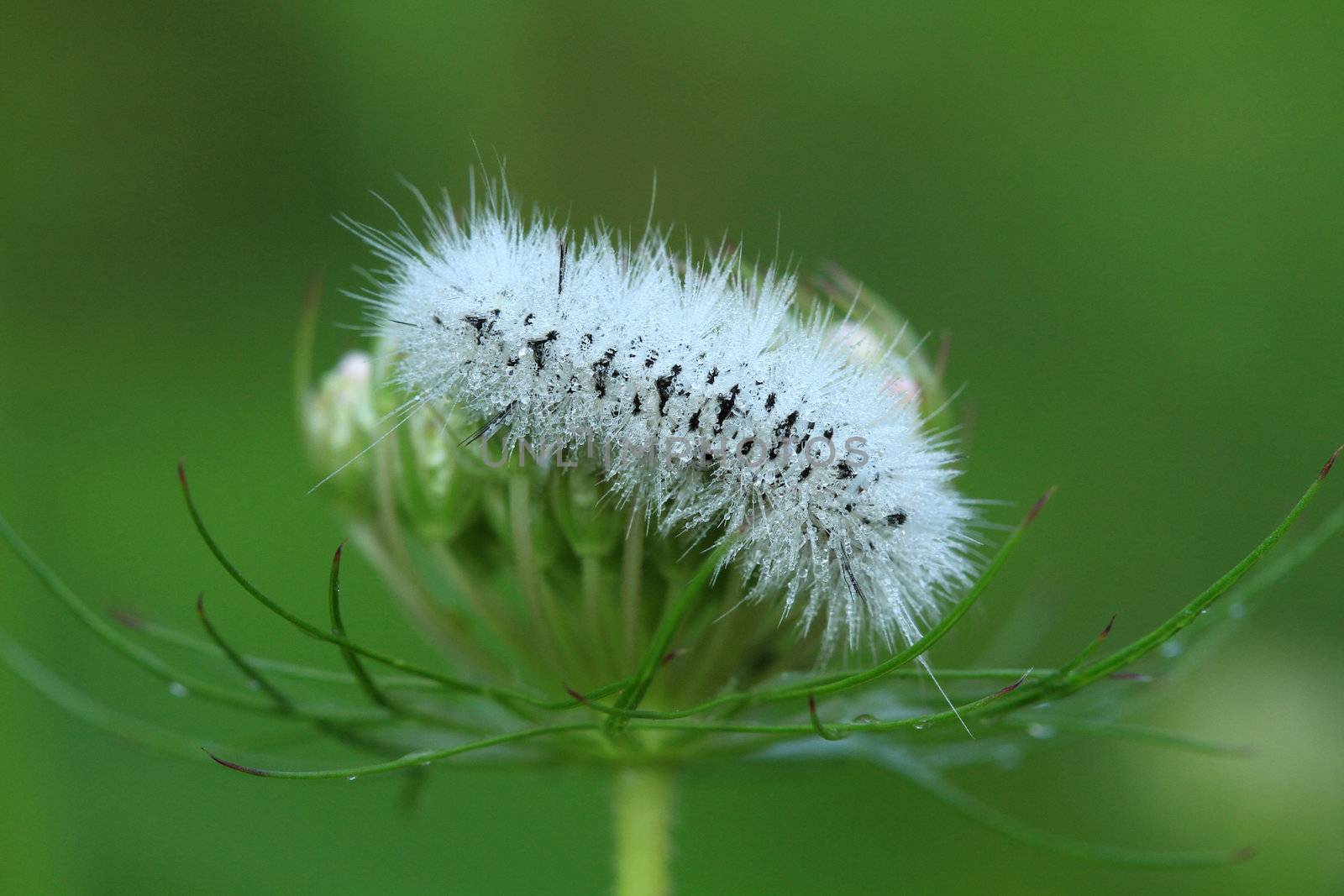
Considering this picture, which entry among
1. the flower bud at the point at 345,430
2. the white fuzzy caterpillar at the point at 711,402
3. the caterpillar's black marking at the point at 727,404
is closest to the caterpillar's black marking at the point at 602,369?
the white fuzzy caterpillar at the point at 711,402

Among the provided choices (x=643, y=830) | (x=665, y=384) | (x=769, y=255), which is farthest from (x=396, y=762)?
(x=769, y=255)

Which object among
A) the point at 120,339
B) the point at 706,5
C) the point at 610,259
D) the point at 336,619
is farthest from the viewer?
the point at 706,5

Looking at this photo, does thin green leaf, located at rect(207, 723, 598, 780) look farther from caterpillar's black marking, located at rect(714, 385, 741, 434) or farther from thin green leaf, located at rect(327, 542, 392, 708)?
caterpillar's black marking, located at rect(714, 385, 741, 434)

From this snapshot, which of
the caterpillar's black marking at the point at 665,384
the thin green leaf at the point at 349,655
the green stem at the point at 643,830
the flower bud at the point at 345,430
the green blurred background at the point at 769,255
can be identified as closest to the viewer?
the thin green leaf at the point at 349,655

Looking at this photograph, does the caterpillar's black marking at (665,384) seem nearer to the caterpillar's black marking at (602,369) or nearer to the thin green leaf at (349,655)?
the caterpillar's black marking at (602,369)

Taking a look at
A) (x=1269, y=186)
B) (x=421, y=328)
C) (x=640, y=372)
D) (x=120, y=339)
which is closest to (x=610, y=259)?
(x=640, y=372)

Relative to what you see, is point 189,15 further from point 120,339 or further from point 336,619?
point 336,619
